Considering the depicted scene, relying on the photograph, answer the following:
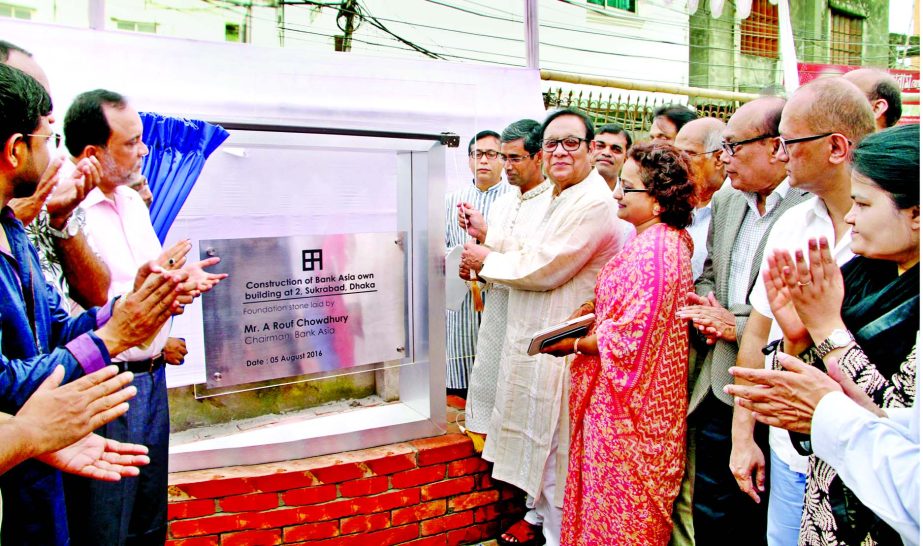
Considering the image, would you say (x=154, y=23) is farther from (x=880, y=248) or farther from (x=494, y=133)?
(x=880, y=248)

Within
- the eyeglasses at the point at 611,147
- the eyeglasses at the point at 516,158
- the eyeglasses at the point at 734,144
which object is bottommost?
the eyeglasses at the point at 734,144

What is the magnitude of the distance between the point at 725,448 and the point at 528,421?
84 cm

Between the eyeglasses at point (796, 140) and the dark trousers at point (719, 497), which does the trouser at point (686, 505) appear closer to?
the dark trousers at point (719, 497)

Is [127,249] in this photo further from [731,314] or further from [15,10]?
[15,10]

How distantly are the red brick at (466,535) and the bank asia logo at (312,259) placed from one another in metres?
1.38

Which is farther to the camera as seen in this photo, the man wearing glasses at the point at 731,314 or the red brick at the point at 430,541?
the red brick at the point at 430,541

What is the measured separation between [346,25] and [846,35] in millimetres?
12315

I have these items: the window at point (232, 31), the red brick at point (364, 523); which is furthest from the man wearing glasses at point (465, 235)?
the window at point (232, 31)

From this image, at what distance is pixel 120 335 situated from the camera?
1.71 m

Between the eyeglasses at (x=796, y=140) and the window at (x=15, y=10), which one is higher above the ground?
the window at (x=15, y=10)

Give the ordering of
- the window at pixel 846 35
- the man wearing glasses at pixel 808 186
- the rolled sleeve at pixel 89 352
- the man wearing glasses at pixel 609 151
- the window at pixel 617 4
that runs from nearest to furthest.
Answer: the rolled sleeve at pixel 89 352, the man wearing glasses at pixel 808 186, the man wearing glasses at pixel 609 151, the window at pixel 617 4, the window at pixel 846 35

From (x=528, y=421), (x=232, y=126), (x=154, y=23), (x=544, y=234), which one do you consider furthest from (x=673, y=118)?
(x=154, y=23)

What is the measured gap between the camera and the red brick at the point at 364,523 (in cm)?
283

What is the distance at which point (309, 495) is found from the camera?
2750 mm
